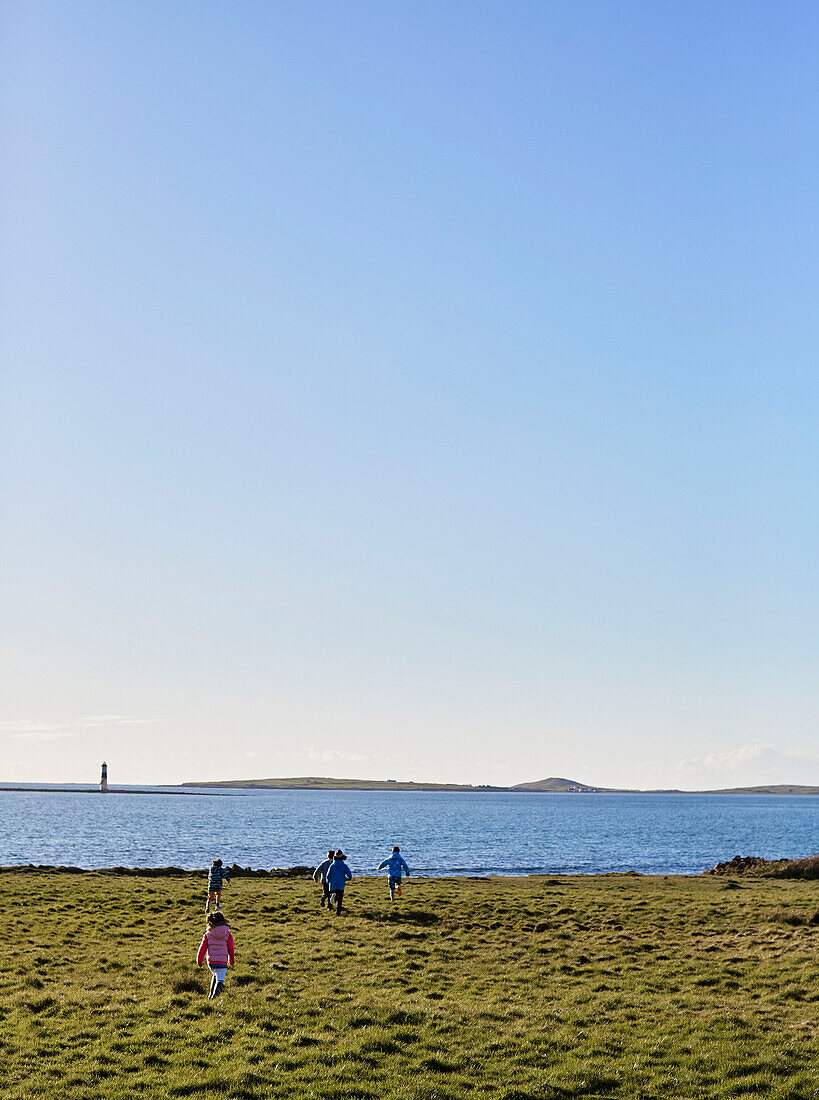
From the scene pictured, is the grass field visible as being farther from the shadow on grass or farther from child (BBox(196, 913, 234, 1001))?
child (BBox(196, 913, 234, 1001))

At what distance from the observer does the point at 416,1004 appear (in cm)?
2002

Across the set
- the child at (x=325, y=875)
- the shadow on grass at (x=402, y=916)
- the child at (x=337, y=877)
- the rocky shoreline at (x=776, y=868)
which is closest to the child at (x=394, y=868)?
the shadow on grass at (x=402, y=916)

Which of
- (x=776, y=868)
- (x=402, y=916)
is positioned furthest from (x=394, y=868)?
(x=776, y=868)

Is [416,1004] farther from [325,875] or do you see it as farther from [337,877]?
[325,875]

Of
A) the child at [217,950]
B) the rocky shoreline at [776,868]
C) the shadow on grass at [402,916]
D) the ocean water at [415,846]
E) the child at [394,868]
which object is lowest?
the ocean water at [415,846]

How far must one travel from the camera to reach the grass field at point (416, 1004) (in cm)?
1504

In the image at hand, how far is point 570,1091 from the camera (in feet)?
48.2

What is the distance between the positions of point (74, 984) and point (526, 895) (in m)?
26.8

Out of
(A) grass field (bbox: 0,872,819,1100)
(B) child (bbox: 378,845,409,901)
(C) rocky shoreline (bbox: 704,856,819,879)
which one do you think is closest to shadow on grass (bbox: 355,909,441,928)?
Answer: (A) grass field (bbox: 0,872,819,1100)

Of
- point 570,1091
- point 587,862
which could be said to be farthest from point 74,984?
point 587,862

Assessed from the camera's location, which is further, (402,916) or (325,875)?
(325,875)

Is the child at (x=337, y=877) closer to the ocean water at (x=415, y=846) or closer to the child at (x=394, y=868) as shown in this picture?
the child at (x=394, y=868)

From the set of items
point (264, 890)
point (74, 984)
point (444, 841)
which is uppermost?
point (74, 984)

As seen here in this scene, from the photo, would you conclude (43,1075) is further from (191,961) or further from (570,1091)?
(191,961)
